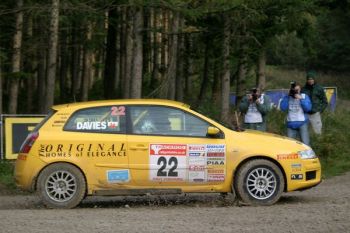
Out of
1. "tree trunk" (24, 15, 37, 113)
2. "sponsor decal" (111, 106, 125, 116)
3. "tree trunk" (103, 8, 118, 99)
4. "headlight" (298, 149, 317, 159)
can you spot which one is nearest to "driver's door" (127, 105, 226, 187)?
"sponsor decal" (111, 106, 125, 116)

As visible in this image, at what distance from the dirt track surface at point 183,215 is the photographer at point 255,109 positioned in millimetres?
3332

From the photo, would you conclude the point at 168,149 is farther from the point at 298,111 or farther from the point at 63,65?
the point at 63,65

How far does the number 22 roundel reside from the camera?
10203 millimetres

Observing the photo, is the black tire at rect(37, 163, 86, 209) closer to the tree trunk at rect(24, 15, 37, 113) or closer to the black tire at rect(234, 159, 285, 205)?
the black tire at rect(234, 159, 285, 205)

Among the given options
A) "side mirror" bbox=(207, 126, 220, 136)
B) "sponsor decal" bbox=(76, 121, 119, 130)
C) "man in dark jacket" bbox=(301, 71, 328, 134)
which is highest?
"man in dark jacket" bbox=(301, 71, 328, 134)

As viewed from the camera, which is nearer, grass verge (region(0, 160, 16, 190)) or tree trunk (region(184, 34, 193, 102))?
grass verge (region(0, 160, 16, 190))

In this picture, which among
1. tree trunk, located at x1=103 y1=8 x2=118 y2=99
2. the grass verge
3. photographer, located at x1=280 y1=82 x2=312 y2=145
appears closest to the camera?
the grass verge

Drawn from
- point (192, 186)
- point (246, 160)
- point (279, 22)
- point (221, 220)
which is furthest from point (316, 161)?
point (279, 22)

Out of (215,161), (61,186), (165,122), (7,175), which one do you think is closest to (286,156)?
(215,161)

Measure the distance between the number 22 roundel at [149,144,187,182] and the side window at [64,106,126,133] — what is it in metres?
0.66

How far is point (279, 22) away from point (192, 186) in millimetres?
10397

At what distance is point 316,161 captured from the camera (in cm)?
1062

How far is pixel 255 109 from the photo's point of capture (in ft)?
48.7

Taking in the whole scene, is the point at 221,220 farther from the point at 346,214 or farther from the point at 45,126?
the point at 45,126
